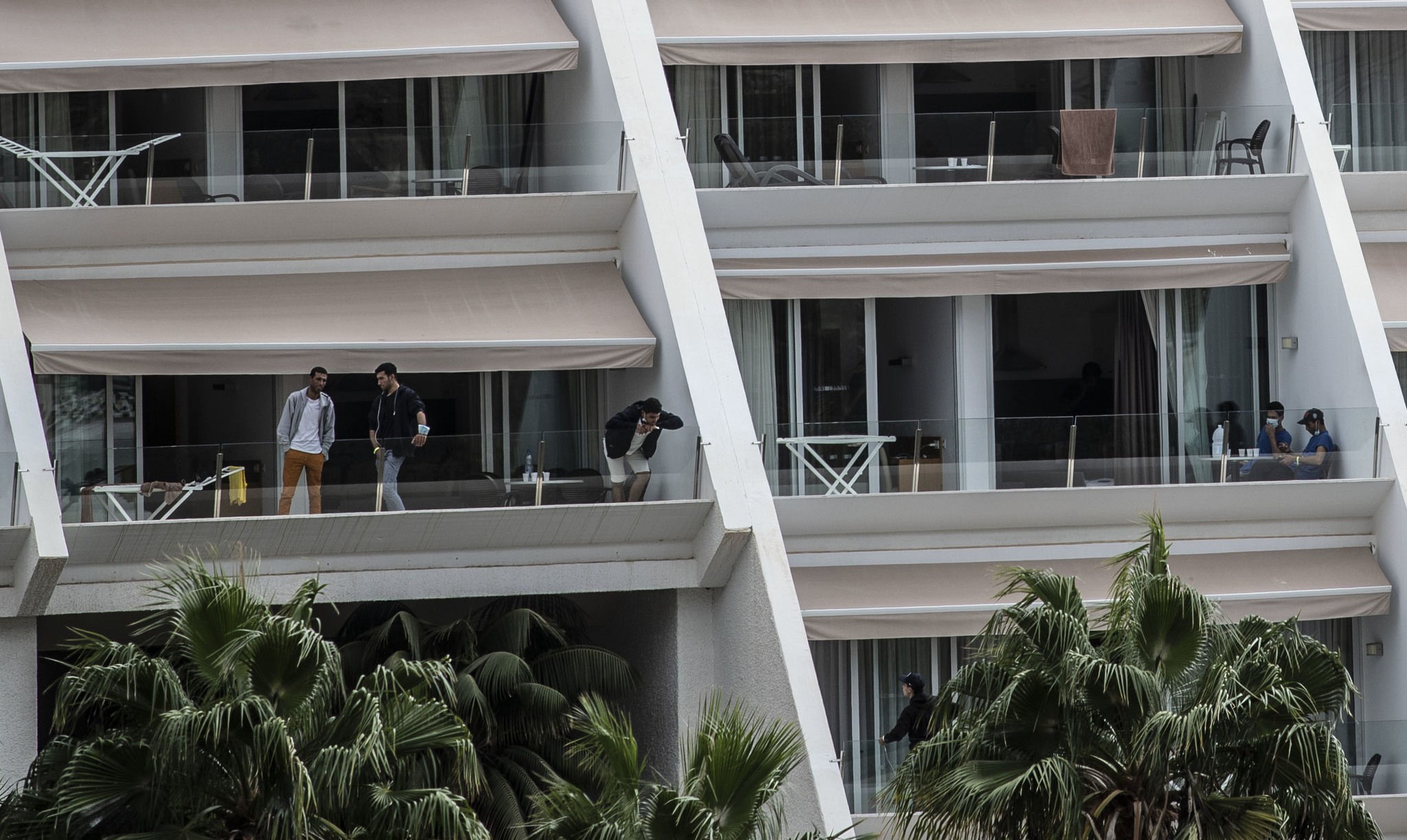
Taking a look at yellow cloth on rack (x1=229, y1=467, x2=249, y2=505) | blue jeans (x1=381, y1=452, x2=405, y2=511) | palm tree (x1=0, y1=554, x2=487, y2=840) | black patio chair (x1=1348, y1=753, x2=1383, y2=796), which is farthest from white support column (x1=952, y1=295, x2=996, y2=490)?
palm tree (x1=0, y1=554, x2=487, y2=840)

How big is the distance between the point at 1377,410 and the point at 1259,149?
3538 mm

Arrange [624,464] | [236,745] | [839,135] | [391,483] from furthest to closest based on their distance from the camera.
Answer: [839,135]
[624,464]
[391,483]
[236,745]

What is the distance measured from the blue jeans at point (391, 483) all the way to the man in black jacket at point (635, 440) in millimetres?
1919

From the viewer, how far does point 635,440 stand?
53.5 ft

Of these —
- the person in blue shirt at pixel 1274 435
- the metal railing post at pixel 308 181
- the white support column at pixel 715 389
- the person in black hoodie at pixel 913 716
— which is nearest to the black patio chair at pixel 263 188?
the metal railing post at pixel 308 181

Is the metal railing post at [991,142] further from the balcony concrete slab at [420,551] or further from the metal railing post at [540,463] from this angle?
the metal railing post at [540,463]

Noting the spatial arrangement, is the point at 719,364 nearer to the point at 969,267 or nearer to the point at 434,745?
the point at 969,267

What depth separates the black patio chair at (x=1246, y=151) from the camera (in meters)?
19.2

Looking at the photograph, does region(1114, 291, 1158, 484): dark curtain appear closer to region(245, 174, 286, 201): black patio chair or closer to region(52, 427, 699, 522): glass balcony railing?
region(52, 427, 699, 522): glass balcony railing

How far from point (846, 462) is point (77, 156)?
27.7 feet

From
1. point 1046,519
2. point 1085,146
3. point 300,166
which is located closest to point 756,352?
point 1046,519

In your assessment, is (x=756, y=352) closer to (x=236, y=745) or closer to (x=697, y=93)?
(x=697, y=93)

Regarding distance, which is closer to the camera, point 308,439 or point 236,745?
point 236,745

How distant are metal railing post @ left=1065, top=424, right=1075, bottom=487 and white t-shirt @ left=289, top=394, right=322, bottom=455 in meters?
7.11
